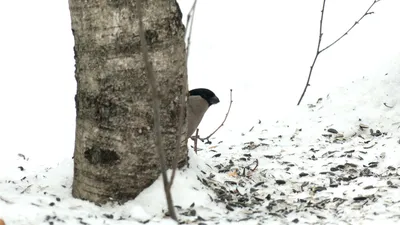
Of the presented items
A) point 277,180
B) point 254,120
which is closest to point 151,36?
point 277,180

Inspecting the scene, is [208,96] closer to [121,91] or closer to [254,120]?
[254,120]

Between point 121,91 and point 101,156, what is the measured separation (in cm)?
36

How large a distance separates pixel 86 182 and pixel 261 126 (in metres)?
2.84

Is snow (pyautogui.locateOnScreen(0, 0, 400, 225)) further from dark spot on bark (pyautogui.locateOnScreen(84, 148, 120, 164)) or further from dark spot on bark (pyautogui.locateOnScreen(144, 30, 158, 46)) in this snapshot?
dark spot on bark (pyautogui.locateOnScreen(144, 30, 158, 46))

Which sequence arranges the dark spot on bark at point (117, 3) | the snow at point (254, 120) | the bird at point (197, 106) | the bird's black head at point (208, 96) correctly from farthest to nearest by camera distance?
the bird's black head at point (208, 96) → the bird at point (197, 106) → the snow at point (254, 120) → the dark spot on bark at point (117, 3)

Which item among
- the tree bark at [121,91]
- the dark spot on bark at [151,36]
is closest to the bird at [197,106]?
the tree bark at [121,91]

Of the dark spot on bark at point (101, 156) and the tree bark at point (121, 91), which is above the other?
the tree bark at point (121, 91)

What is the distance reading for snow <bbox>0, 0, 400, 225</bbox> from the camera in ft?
10.5

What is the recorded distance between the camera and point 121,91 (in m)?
3.14

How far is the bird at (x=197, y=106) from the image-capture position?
4.95m

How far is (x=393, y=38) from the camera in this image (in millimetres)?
7281

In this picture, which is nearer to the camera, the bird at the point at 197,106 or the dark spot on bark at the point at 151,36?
the dark spot on bark at the point at 151,36

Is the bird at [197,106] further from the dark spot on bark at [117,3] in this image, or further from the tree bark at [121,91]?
the dark spot on bark at [117,3]

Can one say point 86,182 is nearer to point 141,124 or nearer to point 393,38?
point 141,124
